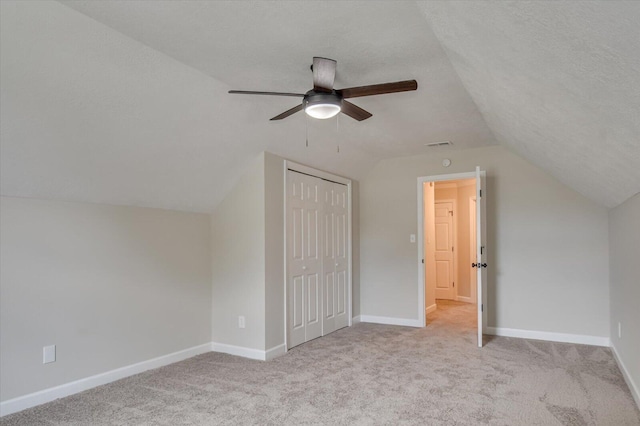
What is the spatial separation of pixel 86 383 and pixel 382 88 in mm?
3209

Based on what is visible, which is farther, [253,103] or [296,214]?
[296,214]

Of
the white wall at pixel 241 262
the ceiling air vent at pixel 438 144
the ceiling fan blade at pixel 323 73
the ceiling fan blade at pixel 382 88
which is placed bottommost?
the white wall at pixel 241 262

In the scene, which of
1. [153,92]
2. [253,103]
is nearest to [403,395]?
[253,103]

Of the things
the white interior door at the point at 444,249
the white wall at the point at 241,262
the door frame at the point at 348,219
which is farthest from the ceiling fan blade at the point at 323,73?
the white interior door at the point at 444,249

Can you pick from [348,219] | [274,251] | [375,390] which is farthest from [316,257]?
[375,390]

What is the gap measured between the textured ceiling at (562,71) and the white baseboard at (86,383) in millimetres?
3603

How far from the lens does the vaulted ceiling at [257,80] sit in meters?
1.65

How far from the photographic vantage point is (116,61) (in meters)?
2.46

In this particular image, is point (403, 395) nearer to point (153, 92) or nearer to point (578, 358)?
point (578, 358)

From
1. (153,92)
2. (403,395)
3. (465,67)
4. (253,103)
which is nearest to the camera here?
(465,67)

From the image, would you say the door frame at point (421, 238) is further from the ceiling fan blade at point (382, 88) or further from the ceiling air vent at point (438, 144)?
the ceiling fan blade at point (382, 88)

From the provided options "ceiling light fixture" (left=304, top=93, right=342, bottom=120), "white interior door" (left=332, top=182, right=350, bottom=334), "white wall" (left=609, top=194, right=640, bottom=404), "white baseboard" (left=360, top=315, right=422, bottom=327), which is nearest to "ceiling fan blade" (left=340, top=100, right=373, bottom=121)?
"ceiling light fixture" (left=304, top=93, right=342, bottom=120)

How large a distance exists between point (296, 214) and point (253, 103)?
61.3 inches

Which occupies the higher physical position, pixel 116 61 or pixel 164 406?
pixel 116 61
